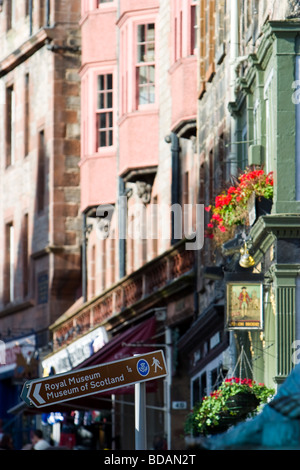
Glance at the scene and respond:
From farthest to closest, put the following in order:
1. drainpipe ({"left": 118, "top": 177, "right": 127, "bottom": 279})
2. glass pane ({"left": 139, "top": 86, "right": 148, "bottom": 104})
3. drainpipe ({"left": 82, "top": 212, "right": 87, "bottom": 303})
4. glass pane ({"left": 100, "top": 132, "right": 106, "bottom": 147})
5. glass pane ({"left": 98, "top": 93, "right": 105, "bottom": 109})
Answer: drainpipe ({"left": 82, "top": 212, "right": 87, "bottom": 303})
glass pane ({"left": 98, "top": 93, "right": 105, "bottom": 109})
glass pane ({"left": 100, "top": 132, "right": 106, "bottom": 147})
drainpipe ({"left": 118, "top": 177, "right": 127, "bottom": 279})
glass pane ({"left": 139, "top": 86, "right": 148, "bottom": 104})

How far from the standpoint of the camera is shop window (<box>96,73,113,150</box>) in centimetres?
3569

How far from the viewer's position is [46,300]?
138ft

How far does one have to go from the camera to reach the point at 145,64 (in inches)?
1206

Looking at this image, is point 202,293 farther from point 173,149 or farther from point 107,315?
point 107,315

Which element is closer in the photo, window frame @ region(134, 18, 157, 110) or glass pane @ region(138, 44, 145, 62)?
window frame @ region(134, 18, 157, 110)

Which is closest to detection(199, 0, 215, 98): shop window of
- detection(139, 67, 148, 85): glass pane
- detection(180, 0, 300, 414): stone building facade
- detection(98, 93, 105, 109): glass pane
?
detection(180, 0, 300, 414): stone building facade

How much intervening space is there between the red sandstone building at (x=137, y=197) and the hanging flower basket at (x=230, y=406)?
8.32 m

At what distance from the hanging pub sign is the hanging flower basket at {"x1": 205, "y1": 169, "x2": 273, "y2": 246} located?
0.90m

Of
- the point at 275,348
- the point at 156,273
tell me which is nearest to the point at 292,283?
the point at 275,348

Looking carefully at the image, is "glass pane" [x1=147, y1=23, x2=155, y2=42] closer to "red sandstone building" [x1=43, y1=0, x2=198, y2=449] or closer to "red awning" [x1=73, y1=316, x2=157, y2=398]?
"red sandstone building" [x1=43, y1=0, x2=198, y2=449]

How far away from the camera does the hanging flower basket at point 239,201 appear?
16766 mm

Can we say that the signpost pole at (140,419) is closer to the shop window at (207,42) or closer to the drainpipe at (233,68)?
the drainpipe at (233,68)

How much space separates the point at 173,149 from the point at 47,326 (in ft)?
50.7
